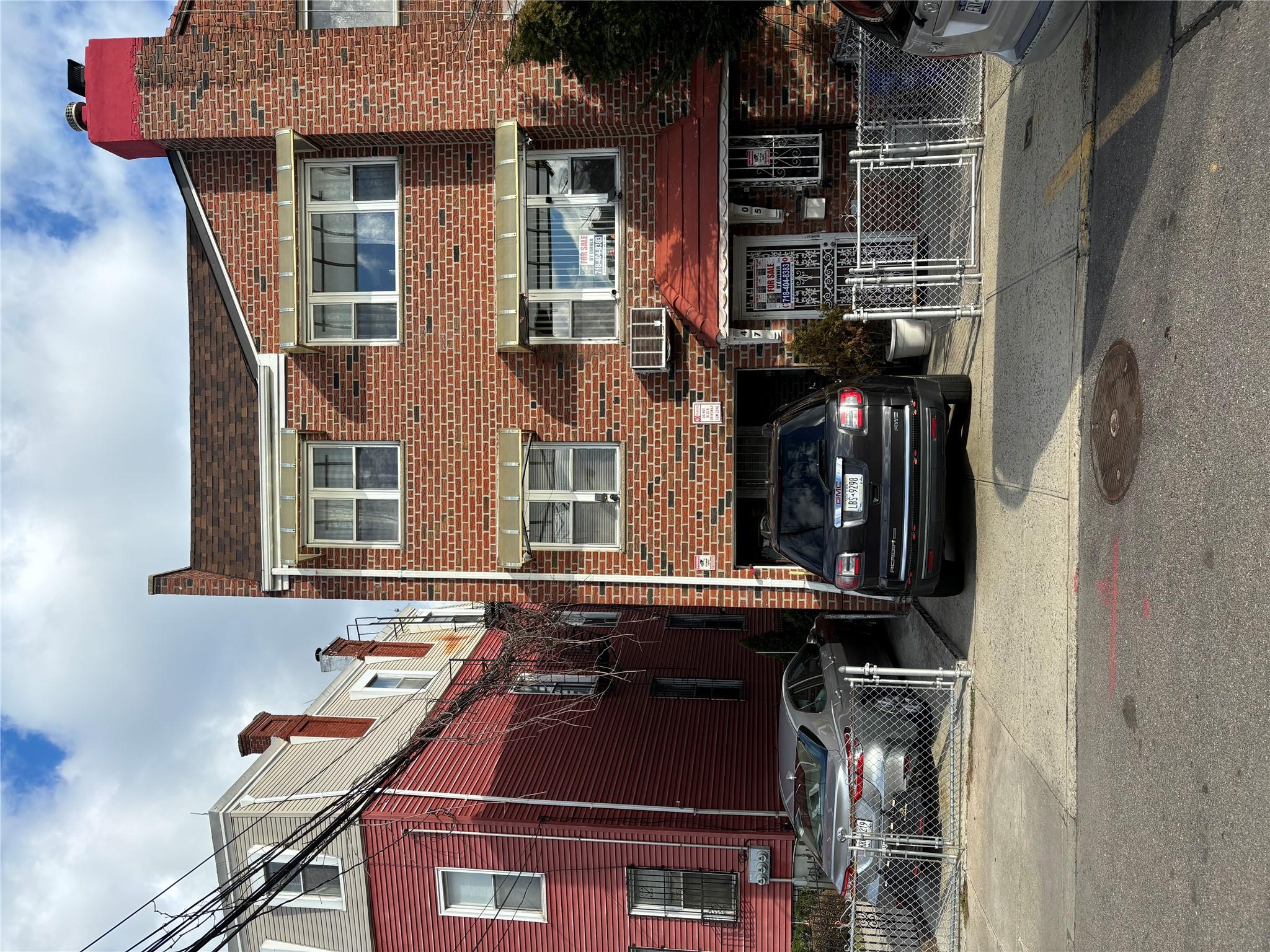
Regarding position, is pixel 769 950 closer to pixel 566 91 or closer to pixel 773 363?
pixel 773 363

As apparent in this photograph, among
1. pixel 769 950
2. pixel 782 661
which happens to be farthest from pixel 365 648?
pixel 769 950

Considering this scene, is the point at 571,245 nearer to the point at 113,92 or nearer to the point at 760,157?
the point at 760,157

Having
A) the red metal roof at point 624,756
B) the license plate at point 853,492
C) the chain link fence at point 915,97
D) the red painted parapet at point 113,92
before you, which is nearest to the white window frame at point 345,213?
the red painted parapet at point 113,92

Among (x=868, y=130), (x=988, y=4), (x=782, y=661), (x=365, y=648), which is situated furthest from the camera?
(x=365, y=648)

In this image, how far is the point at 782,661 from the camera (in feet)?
52.9

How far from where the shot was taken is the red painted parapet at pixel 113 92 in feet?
34.2

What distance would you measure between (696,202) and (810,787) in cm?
761

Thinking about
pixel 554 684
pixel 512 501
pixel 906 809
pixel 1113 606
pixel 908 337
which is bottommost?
pixel 554 684

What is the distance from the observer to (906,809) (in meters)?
8.95

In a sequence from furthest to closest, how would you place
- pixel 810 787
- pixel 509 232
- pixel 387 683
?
pixel 387 683 → pixel 810 787 → pixel 509 232

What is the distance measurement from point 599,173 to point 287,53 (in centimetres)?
445

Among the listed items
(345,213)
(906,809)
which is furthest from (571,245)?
(906,809)

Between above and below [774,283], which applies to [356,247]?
above

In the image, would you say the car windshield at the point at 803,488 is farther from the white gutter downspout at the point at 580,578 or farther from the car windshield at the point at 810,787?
the car windshield at the point at 810,787
